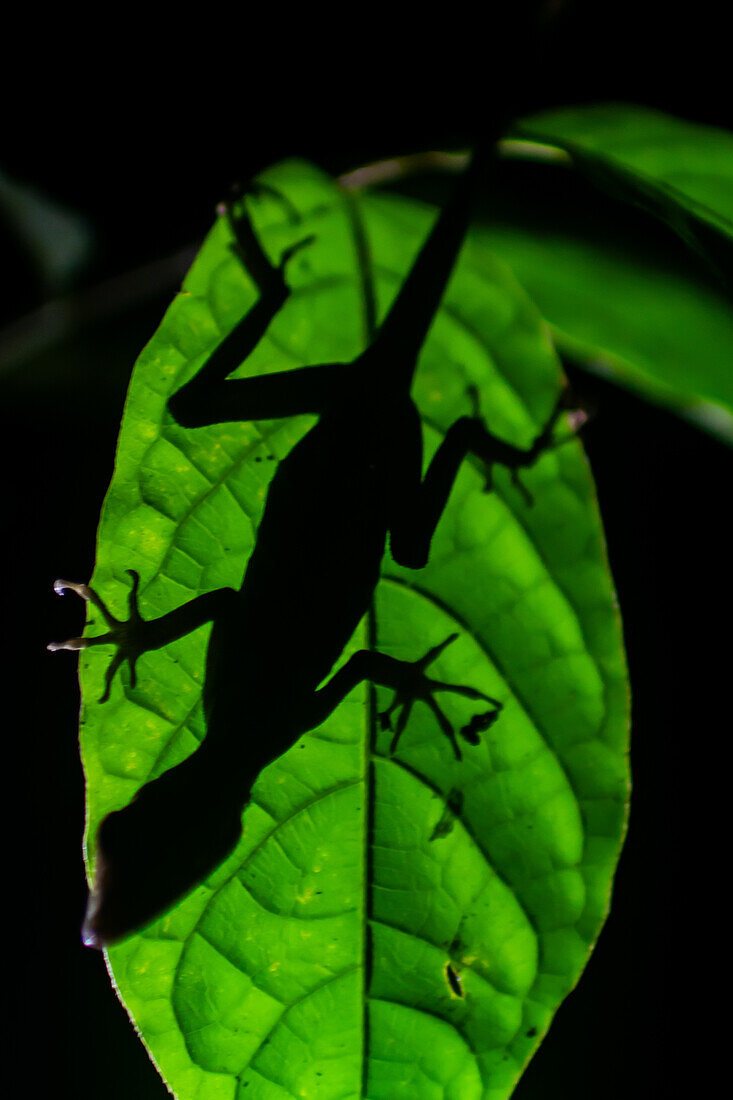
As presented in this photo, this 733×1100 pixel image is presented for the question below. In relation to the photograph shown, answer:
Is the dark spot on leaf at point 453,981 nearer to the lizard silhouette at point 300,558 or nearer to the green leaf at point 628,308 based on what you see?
the lizard silhouette at point 300,558

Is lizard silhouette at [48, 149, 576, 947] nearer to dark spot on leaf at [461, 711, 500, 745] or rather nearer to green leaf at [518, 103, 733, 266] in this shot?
dark spot on leaf at [461, 711, 500, 745]

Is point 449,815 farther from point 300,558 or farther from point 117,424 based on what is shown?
point 117,424

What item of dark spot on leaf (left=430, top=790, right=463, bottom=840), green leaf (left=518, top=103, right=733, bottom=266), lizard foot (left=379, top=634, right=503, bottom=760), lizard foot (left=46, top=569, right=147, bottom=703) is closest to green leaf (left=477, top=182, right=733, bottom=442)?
green leaf (left=518, top=103, right=733, bottom=266)

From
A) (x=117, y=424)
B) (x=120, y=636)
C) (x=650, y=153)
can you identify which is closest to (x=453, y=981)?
(x=120, y=636)

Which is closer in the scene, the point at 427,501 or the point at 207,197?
the point at 427,501

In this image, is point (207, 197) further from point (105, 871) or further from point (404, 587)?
point (105, 871)

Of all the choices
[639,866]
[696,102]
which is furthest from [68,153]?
[639,866]

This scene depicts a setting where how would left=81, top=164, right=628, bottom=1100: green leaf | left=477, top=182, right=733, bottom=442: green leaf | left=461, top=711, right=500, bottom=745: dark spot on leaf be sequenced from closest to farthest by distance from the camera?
left=81, top=164, right=628, bottom=1100: green leaf, left=461, top=711, right=500, bottom=745: dark spot on leaf, left=477, top=182, right=733, bottom=442: green leaf
